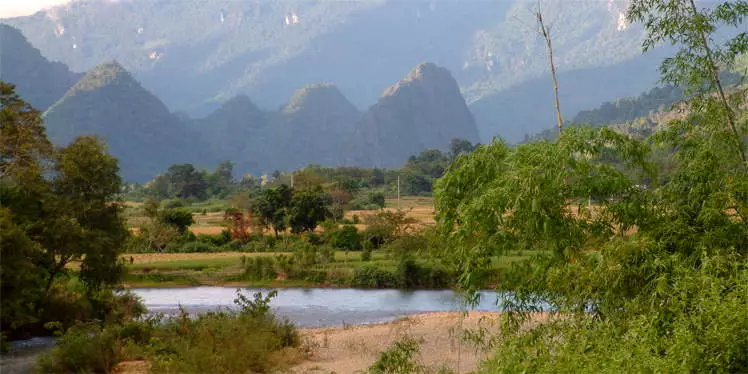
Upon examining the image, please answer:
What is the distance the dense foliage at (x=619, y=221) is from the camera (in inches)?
380

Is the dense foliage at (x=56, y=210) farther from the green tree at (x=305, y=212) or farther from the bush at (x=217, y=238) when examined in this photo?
the green tree at (x=305, y=212)

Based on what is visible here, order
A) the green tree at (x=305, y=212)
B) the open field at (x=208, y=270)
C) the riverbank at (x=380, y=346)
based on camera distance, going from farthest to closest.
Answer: the green tree at (x=305, y=212)
the open field at (x=208, y=270)
the riverbank at (x=380, y=346)

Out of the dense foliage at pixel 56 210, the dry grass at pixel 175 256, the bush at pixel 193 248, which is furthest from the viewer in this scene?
the bush at pixel 193 248

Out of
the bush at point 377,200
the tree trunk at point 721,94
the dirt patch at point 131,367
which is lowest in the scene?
the dirt patch at point 131,367

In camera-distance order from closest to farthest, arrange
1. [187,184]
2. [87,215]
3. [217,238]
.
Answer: [87,215] → [217,238] → [187,184]

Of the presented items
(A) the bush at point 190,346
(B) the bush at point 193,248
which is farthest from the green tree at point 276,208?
(A) the bush at point 190,346

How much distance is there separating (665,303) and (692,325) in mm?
975

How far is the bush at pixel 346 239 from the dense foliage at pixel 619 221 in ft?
108

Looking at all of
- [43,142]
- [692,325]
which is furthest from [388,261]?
[692,325]

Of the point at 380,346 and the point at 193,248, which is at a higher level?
the point at 193,248

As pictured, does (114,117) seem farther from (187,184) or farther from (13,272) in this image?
(13,272)

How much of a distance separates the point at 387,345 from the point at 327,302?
1284cm

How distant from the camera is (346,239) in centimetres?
4531

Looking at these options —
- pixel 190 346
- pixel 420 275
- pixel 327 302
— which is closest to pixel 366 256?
pixel 420 275
